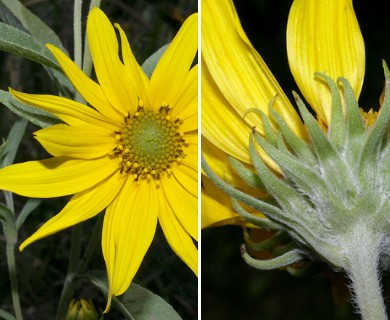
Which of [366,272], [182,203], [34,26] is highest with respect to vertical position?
[34,26]

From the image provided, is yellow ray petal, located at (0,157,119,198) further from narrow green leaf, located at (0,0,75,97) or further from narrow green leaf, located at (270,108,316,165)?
narrow green leaf, located at (270,108,316,165)

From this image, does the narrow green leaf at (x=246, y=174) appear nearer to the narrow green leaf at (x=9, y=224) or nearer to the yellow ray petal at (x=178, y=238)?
the yellow ray petal at (x=178, y=238)

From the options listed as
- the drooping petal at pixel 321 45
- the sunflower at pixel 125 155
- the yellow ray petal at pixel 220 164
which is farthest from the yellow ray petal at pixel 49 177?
the drooping petal at pixel 321 45

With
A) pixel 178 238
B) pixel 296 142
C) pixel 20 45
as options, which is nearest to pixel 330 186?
pixel 296 142

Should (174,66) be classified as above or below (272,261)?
above

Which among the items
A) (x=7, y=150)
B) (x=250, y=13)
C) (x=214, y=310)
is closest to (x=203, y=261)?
(x=214, y=310)

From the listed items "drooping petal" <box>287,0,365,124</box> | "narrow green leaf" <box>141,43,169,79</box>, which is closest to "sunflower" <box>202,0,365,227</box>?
"drooping petal" <box>287,0,365,124</box>

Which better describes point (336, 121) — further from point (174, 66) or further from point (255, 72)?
point (174, 66)
